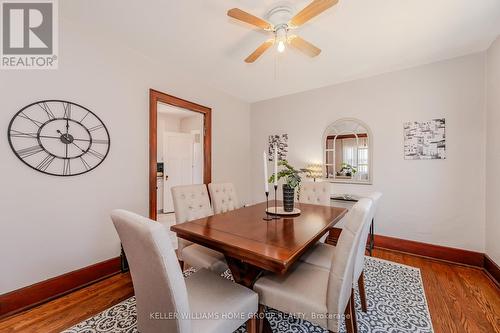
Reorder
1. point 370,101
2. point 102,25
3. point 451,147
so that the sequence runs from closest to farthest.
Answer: point 102,25
point 451,147
point 370,101

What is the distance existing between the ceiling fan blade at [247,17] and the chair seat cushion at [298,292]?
1873mm

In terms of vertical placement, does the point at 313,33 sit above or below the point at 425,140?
above

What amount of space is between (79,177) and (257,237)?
6.29 feet

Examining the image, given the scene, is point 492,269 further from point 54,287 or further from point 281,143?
point 54,287

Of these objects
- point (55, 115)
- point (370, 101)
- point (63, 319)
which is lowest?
point (63, 319)

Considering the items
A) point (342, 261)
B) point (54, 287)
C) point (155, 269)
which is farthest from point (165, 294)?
point (54, 287)

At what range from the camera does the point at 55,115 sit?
6.41 ft

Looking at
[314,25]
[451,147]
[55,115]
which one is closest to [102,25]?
[55,115]

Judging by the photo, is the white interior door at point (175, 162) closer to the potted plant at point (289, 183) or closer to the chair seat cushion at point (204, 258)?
the chair seat cushion at point (204, 258)

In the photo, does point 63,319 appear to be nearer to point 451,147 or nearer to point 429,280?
point 429,280

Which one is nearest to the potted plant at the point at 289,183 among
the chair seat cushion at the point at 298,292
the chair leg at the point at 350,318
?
the chair seat cushion at the point at 298,292

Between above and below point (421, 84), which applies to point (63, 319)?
below

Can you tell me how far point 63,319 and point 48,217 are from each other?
858 mm

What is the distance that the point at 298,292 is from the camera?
1.22 metres
